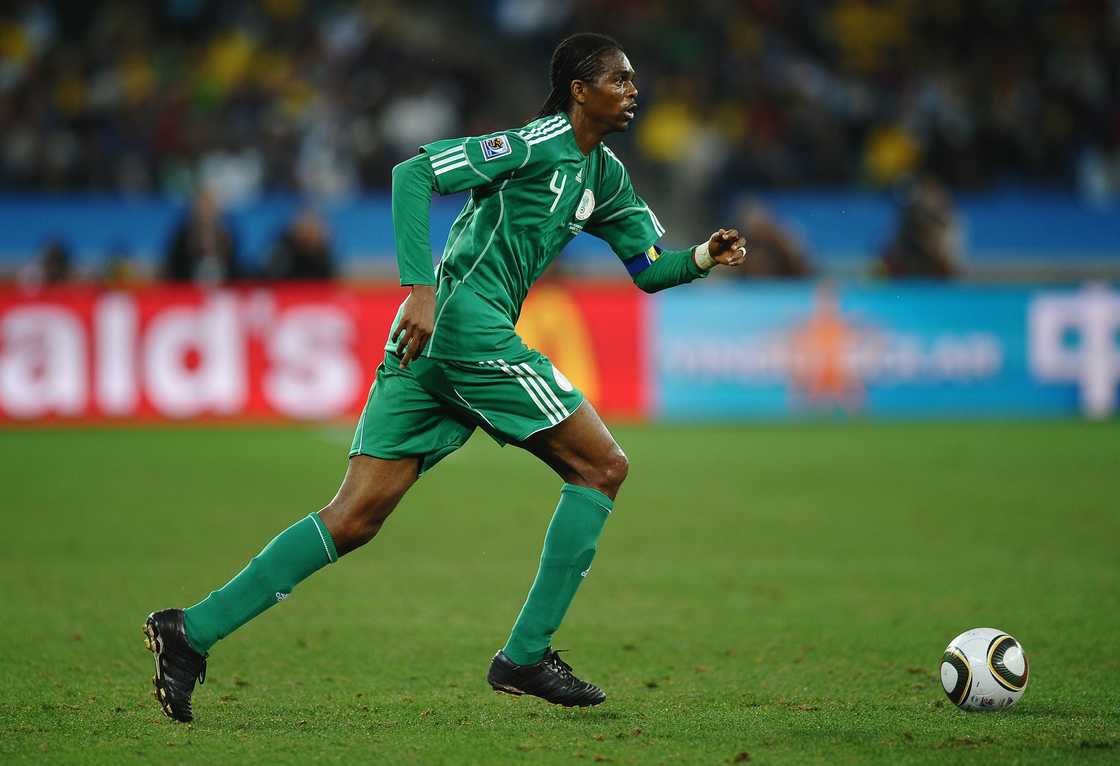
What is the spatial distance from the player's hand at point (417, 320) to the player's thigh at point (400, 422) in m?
0.33

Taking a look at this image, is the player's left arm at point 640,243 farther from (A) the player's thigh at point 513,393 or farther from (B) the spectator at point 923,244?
(B) the spectator at point 923,244

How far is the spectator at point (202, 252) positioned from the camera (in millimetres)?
16547

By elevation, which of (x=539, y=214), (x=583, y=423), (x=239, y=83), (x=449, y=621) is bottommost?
(x=449, y=621)

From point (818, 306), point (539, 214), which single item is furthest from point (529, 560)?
point (818, 306)

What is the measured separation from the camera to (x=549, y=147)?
16.3 ft

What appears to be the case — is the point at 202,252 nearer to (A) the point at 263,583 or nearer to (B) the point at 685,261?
(B) the point at 685,261

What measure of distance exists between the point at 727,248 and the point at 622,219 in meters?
0.45

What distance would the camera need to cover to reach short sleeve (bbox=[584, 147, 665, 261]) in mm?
5375

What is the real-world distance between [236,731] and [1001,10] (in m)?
21.0

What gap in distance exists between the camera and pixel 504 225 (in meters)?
5.07

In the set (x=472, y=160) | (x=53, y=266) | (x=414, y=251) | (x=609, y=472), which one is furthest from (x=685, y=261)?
(x=53, y=266)

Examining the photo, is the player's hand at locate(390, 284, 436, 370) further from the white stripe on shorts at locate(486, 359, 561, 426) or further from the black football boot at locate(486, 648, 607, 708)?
the black football boot at locate(486, 648, 607, 708)

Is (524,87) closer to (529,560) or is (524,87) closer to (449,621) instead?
(529,560)

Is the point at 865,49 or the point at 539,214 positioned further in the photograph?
the point at 865,49
